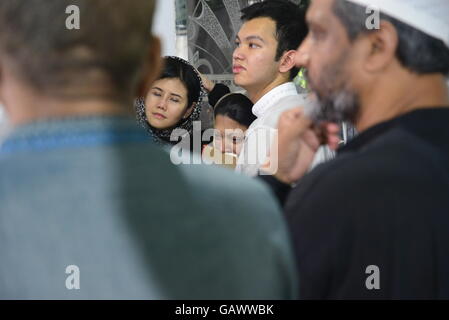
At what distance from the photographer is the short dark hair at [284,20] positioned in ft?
11.9

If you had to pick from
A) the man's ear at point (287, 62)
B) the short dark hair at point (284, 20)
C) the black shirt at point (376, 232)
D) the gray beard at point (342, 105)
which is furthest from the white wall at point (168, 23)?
the black shirt at point (376, 232)

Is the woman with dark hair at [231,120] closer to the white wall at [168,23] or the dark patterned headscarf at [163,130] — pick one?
the dark patterned headscarf at [163,130]

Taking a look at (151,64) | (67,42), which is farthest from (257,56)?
(67,42)

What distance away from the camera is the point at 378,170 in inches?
52.6

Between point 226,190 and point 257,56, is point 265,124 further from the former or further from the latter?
point 226,190

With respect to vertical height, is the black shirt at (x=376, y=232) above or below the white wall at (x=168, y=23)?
below

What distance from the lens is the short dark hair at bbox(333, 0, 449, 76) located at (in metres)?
1.54

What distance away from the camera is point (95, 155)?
882 mm

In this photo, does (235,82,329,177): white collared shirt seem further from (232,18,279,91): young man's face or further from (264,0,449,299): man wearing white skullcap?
(264,0,449,299): man wearing white skullcap

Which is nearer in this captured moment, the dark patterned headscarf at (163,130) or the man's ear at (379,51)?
the man's ear at (379,51)

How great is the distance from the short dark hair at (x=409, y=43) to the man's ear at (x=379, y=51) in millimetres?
15

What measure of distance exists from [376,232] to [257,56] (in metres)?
2.38

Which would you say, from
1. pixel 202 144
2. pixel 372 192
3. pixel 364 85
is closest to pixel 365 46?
pixel 364 85

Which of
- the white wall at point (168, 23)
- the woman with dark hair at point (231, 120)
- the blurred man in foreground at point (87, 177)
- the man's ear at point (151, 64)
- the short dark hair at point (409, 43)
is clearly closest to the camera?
the blurred man in foreground at point (87, 177)
